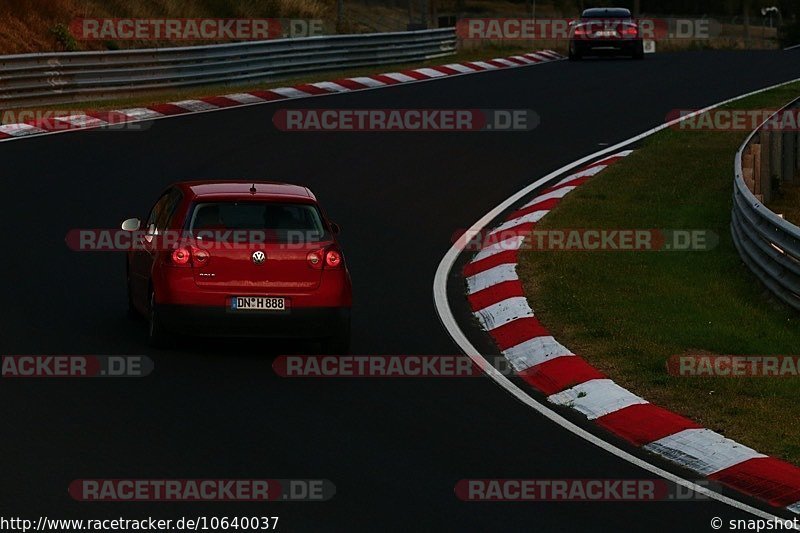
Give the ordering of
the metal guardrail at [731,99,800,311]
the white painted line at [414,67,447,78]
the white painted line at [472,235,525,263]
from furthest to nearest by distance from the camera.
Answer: the white painted line at [414,67,447,78], the white painted line at [472,235,525,263], the metal guardrail at [731,99,800,311]

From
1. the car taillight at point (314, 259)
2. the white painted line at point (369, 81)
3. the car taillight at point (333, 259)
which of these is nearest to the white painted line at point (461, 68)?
the white painted line at point (369, 81)

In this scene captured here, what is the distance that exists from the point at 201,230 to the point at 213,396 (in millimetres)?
2013

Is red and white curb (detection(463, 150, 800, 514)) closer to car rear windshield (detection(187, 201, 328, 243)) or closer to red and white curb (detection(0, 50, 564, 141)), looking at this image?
car rear windshield (detection(187, 201, 328, 243))

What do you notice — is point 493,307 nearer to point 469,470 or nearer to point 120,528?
point 469,470

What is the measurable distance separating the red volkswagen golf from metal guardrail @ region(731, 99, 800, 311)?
421cm

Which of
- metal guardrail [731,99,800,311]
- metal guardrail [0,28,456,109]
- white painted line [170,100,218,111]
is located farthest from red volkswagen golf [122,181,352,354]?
white painted line [170,100,218,111]

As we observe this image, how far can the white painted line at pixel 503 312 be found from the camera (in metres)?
14.7

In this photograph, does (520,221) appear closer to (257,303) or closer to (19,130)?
(257,303)

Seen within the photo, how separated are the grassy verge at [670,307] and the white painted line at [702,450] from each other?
162 mm

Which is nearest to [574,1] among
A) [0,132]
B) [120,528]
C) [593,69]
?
[593,69]

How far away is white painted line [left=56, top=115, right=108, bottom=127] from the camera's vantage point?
26.1 m

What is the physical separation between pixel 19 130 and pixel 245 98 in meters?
5.65

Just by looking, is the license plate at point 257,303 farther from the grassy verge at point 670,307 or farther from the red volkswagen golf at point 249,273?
the grassy verge at point 670,307

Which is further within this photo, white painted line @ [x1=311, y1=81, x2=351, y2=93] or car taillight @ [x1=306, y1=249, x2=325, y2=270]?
white painted line @ [x1=311, y1=81, x2=351, y2=93]
